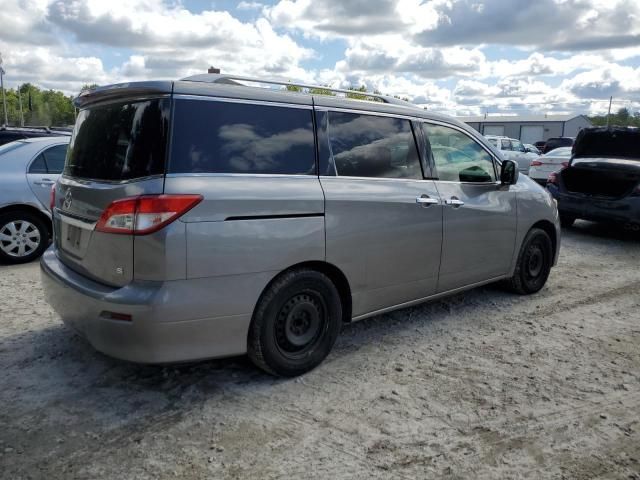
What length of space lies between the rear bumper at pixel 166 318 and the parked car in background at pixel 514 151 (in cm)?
1860

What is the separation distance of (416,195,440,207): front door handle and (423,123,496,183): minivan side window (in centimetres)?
28

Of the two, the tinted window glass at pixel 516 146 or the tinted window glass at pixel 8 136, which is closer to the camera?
the tinted window glass at pixel 8 136

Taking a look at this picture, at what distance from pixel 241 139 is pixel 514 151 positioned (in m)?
21.7

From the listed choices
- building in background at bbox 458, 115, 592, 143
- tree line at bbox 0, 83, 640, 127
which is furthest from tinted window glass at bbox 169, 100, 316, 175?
tree line at bbox 0, 83, 640, 127

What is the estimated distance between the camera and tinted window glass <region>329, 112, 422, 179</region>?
12.8 feet

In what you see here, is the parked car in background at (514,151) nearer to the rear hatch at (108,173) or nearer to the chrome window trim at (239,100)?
the chrome window trim at (239,100)

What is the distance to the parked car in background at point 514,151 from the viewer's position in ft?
70.8

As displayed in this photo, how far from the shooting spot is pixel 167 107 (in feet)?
10.3

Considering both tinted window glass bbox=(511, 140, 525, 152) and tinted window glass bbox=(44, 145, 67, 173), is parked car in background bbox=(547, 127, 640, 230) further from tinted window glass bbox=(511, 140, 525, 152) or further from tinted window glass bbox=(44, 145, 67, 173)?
tinted window glass bbox=(511, 140, 525, 152)

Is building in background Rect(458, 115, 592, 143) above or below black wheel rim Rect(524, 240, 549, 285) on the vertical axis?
above

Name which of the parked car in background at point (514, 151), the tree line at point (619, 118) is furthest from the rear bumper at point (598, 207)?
the tree line at point (619, 118)

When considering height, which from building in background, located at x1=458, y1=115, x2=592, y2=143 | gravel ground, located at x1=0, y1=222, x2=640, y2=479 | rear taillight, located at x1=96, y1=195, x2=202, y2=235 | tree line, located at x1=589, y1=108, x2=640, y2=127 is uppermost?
tree line, located at x1=589, y1=108, x2=640, y2=127

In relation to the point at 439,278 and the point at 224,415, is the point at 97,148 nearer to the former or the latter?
the point at 224,415

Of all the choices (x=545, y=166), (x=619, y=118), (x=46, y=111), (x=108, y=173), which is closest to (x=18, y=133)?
(x=108, y=173)
